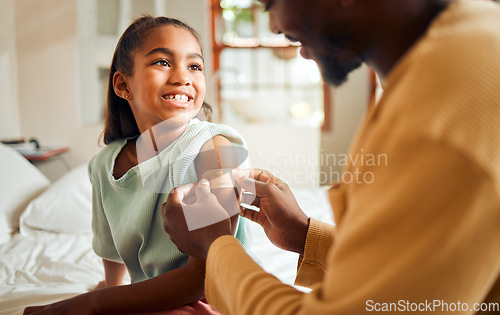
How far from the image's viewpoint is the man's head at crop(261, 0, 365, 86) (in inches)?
15.6

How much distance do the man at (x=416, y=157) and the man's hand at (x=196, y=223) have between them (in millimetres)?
150

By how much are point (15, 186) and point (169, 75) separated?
116 centimetres

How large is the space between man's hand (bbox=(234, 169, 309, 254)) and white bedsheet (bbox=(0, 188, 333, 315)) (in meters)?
0.23

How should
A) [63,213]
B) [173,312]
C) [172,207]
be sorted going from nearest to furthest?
1. [172,207]
2. [173,312]
3. [63,213]

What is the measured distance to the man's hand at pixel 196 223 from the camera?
0.56 m

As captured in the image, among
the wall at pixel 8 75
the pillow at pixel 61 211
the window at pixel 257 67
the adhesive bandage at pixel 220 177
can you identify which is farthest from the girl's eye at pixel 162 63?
the window at pixel 257 67

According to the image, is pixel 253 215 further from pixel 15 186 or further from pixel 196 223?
pixel 15 186

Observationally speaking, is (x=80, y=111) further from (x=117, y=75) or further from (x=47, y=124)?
(x=117, y=75)

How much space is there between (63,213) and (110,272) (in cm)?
68

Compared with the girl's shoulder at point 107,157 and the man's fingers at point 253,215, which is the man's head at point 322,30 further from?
the girl's shoulder at point 107,157

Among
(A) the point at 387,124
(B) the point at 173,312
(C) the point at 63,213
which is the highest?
(A) the point at 387,124

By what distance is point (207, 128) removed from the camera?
763 mm

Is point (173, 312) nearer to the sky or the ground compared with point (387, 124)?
nearer to the ground

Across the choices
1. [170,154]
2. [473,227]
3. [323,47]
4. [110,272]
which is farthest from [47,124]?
[473,227]
